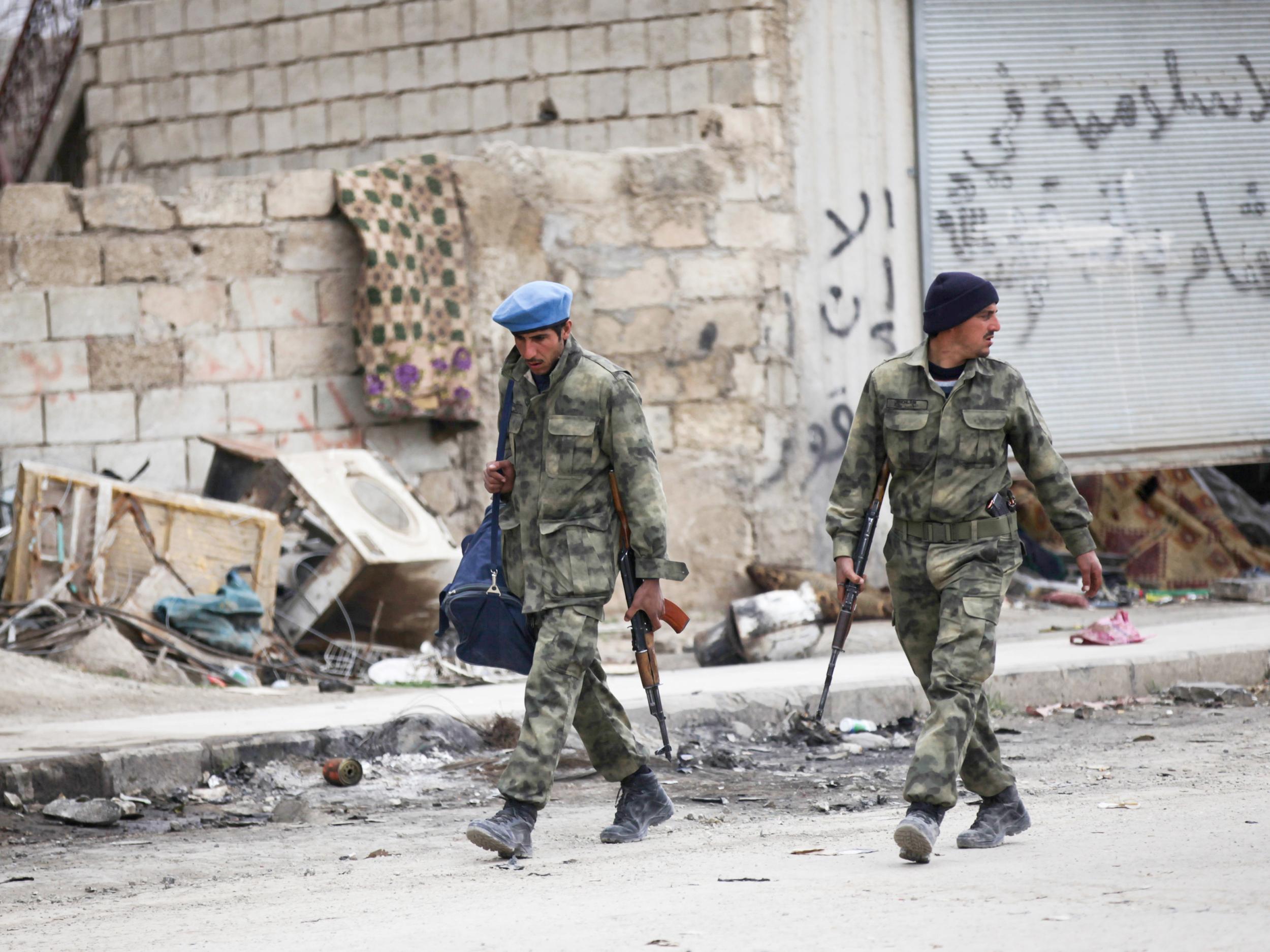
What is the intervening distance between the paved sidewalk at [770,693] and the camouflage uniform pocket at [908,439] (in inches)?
106

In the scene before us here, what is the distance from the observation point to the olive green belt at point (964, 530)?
446 cm

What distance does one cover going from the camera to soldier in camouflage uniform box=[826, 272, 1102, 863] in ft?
14.4

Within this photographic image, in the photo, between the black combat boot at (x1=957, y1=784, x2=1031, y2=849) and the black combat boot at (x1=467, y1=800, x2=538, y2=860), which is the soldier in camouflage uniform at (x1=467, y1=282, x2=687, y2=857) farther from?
the black combat boot at (x1=957, y1=784, x2=1031, y2=849)

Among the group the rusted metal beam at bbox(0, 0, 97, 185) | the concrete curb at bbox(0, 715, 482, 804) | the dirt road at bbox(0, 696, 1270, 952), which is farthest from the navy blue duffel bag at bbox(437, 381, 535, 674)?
the rusted metal beam at bbox(0, 0, 97, 185)

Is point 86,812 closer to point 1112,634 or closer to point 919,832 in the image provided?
point 919,832

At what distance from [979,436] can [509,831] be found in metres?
1.70

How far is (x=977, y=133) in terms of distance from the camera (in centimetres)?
1174

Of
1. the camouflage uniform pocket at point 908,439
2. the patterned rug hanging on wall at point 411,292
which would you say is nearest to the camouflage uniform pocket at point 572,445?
the camouflage uniform pocket at point 908,439

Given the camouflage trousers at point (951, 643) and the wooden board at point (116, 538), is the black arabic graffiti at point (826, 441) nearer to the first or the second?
the wooden board at point (116, 538)

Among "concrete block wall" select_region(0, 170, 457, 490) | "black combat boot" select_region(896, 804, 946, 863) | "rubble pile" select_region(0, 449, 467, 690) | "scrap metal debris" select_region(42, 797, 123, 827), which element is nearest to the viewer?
"black combat boot" select_region(896, 804, 946, 863)

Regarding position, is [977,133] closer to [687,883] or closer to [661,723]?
[661,723]

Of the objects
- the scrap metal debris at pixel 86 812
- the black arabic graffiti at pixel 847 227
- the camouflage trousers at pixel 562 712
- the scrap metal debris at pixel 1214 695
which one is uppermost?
the black arabic graffiti at pixel 847 227

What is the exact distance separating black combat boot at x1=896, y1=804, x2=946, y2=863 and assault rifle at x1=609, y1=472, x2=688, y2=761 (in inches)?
33.4

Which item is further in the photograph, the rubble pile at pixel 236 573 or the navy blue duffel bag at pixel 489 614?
the rubble pile at pixel 236 573
